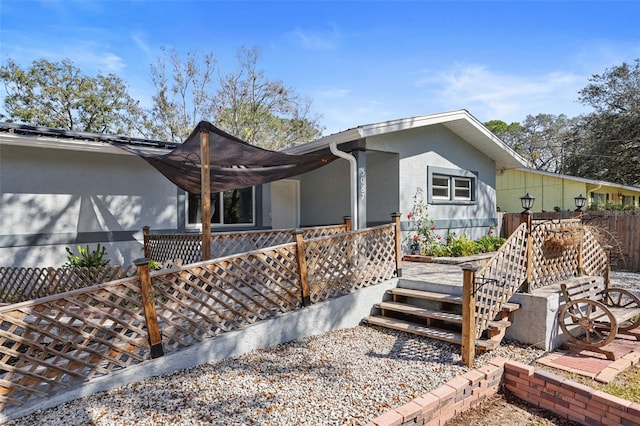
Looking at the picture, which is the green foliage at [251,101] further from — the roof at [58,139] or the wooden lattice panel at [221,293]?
the wooden lattice panel at [221,293]

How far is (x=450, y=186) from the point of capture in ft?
33.9

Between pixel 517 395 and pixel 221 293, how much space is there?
11.9ft

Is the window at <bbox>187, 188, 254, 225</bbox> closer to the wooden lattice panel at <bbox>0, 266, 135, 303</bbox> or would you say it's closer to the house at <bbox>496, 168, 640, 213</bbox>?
the wooden lattice panel at <bbox>0, 266, 135, 303</bbox>

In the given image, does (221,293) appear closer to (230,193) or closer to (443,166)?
(230,193)

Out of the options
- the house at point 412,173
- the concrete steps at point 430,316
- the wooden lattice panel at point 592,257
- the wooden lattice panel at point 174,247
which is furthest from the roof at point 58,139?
the wooden lattice panel at point 592,257

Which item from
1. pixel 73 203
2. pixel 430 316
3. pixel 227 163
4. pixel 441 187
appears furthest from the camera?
pixel 441 187

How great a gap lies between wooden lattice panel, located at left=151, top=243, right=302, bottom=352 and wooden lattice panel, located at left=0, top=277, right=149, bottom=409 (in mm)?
328

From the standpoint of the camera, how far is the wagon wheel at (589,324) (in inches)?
179

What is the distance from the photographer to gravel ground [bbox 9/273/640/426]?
3.10 m

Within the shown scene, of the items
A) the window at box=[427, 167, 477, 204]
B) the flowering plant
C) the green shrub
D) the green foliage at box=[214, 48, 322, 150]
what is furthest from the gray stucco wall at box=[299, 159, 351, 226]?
the green foliage at box=[214, 48, 322, 150]

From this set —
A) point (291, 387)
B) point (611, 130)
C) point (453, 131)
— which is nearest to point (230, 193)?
point (453, 131)

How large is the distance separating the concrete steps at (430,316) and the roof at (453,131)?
132 inches

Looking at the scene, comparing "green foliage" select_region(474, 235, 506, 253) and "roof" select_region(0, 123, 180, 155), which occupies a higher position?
"roof" select_region(0, 123, 180, 155)

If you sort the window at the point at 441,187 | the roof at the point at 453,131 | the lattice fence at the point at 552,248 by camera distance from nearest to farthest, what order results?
the lattice fence at the point at 552,248 → the roof at the point at 453,131 → the window at the point at 441,187
